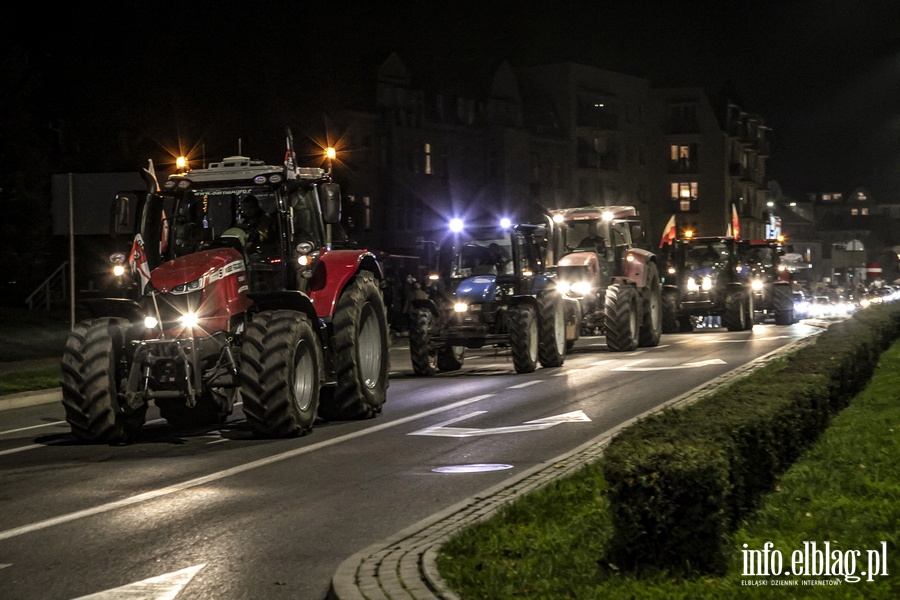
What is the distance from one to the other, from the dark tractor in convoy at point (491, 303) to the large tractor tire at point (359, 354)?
6745mm


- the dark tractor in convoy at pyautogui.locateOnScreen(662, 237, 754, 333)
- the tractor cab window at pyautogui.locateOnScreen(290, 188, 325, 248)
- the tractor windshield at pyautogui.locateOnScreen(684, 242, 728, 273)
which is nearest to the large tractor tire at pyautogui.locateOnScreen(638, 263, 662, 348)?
the dark tractor in convoy at pyautogui.locateOnScreen(662, 237, 754, 333)

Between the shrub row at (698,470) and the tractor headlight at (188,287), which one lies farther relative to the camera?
the tractor headlight at (188,287)

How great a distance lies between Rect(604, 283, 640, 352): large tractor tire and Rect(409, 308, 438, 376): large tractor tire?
267 inches

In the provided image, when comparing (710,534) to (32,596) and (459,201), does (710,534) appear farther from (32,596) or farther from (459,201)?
(459,201)

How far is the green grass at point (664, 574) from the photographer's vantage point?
286 inches

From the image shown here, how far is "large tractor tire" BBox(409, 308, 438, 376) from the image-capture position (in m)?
24.8

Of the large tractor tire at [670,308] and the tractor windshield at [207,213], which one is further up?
the tractor windshield at [207,213]

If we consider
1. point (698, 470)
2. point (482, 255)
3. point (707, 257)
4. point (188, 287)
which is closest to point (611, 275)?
point (482, 255)

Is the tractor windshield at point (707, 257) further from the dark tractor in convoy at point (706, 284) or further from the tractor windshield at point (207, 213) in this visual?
the tractor windshield at point (207, 213)

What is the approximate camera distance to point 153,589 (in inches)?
313

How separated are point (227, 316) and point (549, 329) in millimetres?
10888

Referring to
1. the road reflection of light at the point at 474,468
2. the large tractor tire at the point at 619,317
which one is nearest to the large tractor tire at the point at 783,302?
the large tractor tire at the point at 619,317

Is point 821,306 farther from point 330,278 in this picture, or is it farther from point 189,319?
point 189,319

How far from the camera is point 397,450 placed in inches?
555
